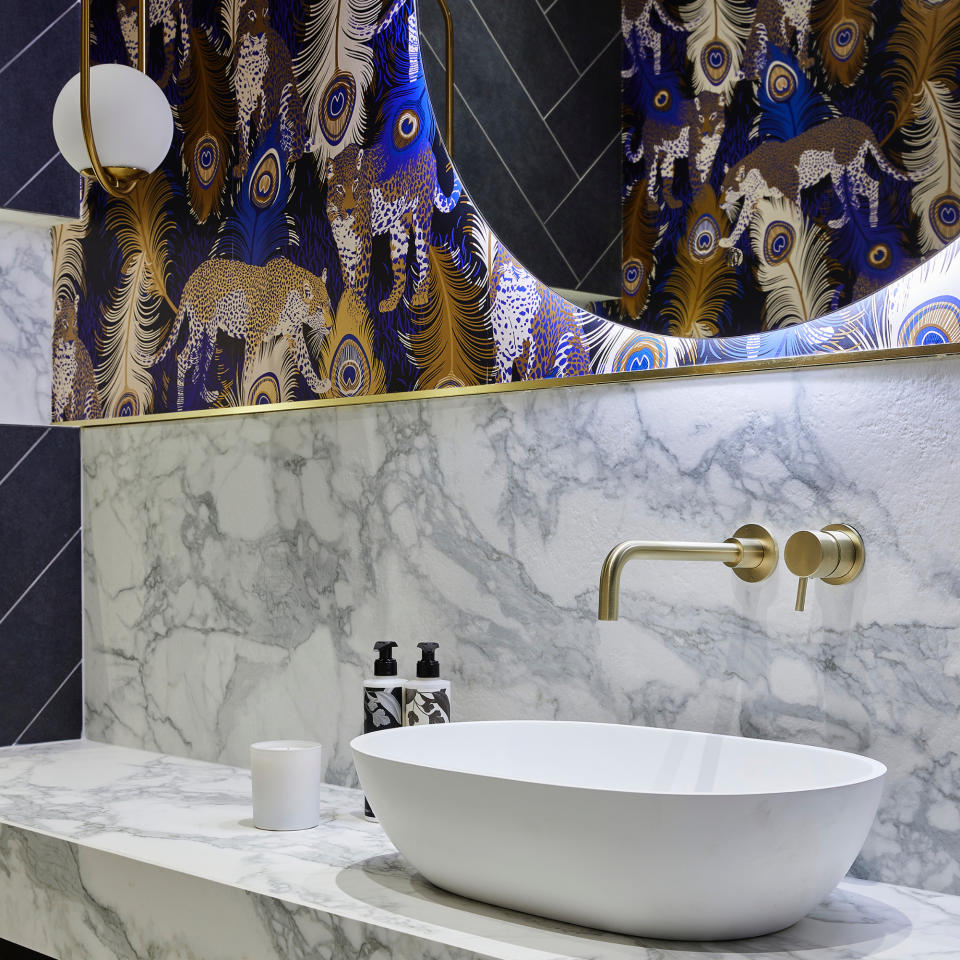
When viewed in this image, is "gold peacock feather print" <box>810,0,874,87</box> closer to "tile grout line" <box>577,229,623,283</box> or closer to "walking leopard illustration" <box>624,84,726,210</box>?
"walking leopard illustration" <box>624,84,726,210</box>

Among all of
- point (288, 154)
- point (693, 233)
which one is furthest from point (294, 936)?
point (288, 154)

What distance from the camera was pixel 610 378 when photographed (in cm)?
146

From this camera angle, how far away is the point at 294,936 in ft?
3.74

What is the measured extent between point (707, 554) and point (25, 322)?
1.46 m

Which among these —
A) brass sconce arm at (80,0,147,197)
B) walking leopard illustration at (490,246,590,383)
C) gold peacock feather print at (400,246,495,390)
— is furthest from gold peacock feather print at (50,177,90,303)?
walking leopard illustration at (490,246,590,383)

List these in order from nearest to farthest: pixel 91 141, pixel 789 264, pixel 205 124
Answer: pixel 789 264, pixel 91 141, pixel 205 124

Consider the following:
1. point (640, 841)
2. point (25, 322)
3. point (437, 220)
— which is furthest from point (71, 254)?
point (640, 841)

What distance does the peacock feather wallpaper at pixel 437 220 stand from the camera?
1.22 metres

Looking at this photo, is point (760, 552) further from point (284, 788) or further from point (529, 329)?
point (284, 788)

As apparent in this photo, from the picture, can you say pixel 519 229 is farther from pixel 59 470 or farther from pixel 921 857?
pixel 59 470

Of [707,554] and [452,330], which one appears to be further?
[452,330]

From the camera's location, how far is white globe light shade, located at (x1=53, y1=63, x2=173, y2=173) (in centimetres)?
183

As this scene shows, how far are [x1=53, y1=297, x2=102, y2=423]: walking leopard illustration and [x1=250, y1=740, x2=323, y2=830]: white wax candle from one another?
0.93 meters

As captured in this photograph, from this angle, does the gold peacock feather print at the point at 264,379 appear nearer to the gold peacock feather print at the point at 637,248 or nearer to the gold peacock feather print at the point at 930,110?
the gold peacock feather print at the point at 637,248
